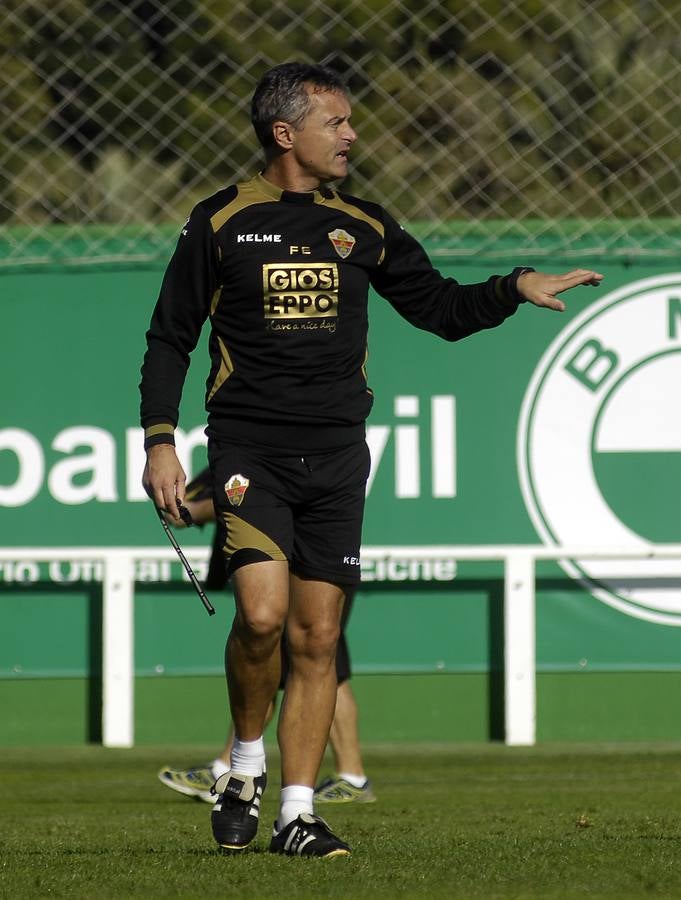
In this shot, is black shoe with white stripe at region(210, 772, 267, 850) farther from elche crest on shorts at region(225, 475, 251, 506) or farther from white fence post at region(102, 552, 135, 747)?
white fence post at region(102, 552, 135, 747)

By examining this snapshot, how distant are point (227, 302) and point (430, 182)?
5.16 metres

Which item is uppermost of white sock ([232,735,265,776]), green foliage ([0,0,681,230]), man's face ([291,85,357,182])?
green foliage ([0,0,681,230])

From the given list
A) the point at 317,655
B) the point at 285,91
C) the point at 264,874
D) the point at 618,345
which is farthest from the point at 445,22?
the point at 264,874

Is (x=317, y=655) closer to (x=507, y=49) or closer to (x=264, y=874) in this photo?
(x=264, y=874)

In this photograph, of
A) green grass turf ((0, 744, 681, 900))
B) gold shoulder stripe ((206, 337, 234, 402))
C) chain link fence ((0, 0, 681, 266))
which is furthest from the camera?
chain link fence ((0, 0, 681, 266))

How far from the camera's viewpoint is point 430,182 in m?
9.80

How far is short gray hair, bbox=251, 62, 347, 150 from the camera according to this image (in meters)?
4.84

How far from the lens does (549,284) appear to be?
186 inches

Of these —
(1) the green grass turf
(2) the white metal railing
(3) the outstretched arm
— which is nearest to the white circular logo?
(2) the white metal railing

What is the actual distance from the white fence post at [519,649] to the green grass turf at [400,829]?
13 centimetres

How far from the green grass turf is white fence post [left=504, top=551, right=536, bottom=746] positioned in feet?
0.43

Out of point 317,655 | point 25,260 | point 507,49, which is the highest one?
point 507,49

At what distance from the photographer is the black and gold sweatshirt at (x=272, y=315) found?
476 cm

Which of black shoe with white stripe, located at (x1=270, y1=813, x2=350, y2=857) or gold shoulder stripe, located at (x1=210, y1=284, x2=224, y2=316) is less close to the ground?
gold shoulder stripe, located at (x1=210, y1=284, x2=224, y2=316)
